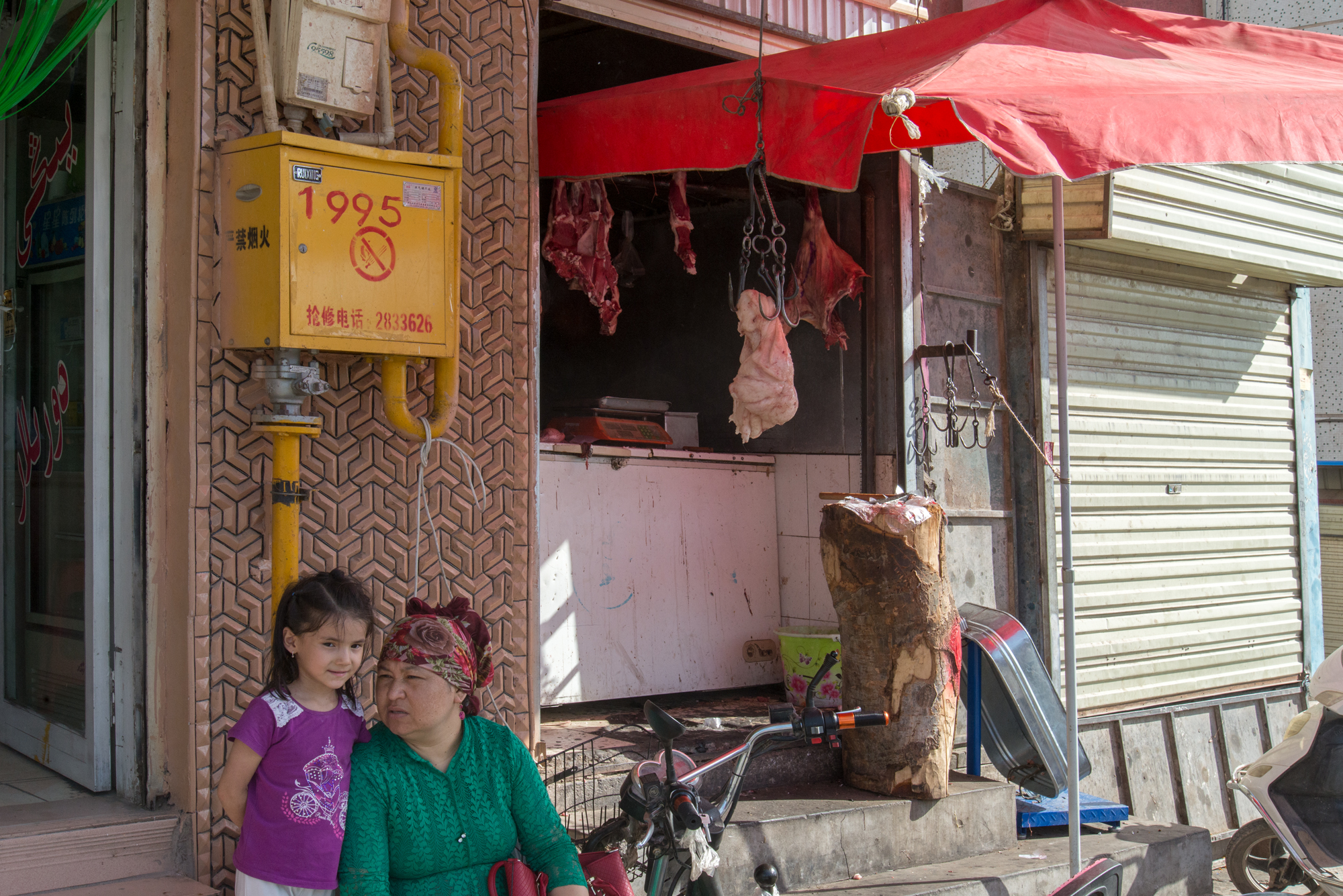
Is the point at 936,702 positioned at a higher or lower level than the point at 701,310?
lower

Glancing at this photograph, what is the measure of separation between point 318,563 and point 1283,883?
494 cm

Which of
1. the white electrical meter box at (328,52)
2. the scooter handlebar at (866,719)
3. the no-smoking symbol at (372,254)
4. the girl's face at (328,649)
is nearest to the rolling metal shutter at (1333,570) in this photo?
the scooter handlebar at (866,719)

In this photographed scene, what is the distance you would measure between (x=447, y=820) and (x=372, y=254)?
184 centimetres

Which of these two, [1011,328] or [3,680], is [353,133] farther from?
[1011,328]

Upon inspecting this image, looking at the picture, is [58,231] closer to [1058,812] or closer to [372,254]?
[372,254]

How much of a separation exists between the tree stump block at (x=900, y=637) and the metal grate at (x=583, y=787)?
1.06 metres

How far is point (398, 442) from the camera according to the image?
3982 mm

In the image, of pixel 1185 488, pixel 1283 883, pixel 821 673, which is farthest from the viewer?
pixel 1185 488

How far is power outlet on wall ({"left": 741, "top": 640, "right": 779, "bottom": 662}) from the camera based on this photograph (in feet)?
21.2

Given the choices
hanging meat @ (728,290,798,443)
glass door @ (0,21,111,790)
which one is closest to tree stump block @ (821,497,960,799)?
hanging meat @ (728,290,798,443)

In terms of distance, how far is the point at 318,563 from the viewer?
3.79 metres

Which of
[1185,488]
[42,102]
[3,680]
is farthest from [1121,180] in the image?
[3,680]

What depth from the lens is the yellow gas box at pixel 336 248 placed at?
3.39 meters

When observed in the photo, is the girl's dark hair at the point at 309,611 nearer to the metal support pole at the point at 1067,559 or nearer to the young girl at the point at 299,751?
the young girl at the point at 299,751
